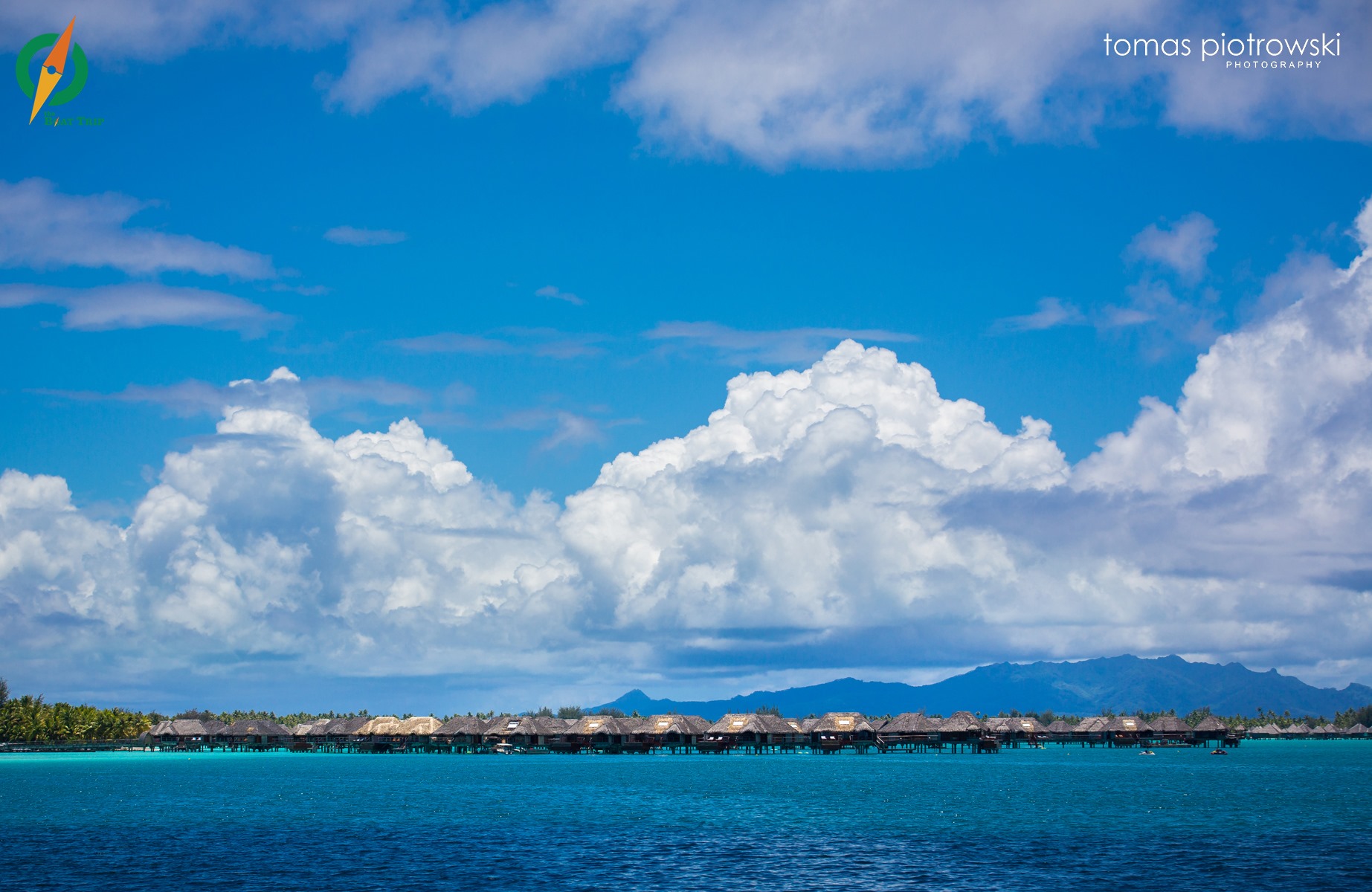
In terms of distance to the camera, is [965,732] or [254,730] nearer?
[965,732]

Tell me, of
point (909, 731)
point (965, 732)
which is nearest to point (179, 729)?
point (909, 731)

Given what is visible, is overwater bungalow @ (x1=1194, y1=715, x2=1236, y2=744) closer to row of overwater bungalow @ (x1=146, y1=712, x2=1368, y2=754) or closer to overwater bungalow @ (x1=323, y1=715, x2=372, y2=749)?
row of overwater bungalow @ (x1=146, y1=712, x2=1368, y2=754)

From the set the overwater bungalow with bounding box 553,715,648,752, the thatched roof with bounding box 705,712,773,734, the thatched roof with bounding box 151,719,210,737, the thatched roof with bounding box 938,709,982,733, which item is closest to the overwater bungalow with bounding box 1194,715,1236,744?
the thatched roof with bounding box 938,709,982,733

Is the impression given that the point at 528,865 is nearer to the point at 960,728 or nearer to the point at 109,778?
the point at 109,778

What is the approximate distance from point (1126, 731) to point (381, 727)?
105 m

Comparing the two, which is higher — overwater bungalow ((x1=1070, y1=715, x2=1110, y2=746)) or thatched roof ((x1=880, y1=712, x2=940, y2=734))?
thatched roof ((x1=880, y1=712, x2=940, y2=734))

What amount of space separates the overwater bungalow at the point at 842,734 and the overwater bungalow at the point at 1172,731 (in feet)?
150

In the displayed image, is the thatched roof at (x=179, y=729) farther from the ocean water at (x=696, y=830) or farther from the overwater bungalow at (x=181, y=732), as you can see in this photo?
the ocean water at (x=696, y=830)

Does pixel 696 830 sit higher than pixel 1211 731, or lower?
higher

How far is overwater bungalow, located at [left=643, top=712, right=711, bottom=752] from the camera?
147 metres

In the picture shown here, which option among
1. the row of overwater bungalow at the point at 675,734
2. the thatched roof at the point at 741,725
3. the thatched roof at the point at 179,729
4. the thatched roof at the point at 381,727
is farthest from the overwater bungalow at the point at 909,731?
the thatched roof at the point at 179,729

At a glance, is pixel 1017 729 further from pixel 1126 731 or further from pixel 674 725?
pixel 674 725

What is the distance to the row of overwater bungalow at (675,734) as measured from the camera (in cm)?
14650

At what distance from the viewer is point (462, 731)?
522ft
